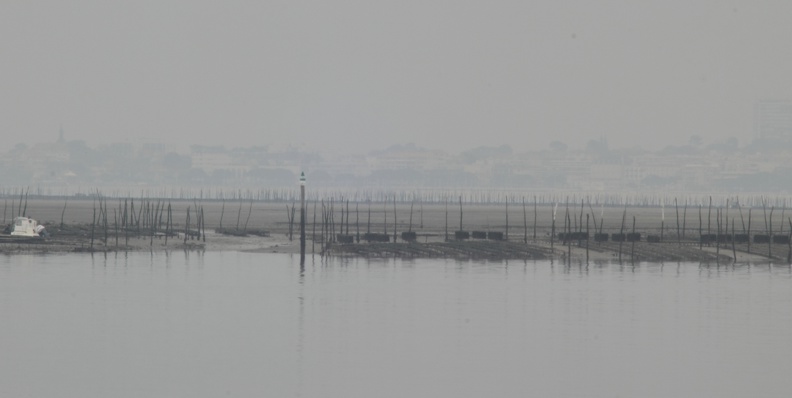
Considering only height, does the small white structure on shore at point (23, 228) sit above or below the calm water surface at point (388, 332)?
above

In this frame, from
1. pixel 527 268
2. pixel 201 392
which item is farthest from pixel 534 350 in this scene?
pixel 527 268

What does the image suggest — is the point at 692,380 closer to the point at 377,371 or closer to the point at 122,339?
the point at 377,371

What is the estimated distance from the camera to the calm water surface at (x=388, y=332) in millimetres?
22203

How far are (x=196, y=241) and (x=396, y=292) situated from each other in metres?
23.9

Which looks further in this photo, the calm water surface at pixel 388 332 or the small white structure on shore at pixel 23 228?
the small white structure on shore at pixel 23 228

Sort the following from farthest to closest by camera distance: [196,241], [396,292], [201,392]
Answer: [196,241], [396,292], [201,392]

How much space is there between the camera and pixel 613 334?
28531mm

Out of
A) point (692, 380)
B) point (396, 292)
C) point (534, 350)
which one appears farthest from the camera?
point (396, 292)

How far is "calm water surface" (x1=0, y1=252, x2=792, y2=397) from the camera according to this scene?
22.2 meters

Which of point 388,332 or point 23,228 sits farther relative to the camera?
point 23,228

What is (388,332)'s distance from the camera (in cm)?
2827

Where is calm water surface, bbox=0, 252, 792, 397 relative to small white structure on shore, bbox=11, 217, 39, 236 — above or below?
below

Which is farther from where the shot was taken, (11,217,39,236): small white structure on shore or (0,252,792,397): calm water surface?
(11,217,39,236): small white structure on shore

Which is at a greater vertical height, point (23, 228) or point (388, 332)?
point (23, 228)
